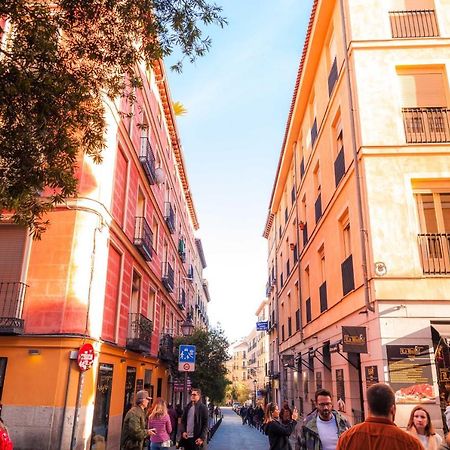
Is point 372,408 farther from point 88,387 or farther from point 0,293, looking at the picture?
point 0,293

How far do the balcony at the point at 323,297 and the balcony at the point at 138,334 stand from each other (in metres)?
6.48

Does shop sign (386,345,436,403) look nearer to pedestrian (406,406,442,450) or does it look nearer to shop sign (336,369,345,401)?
shop sign (336,369,345,401)

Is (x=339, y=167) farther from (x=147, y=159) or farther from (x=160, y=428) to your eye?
(x=160, y=428)

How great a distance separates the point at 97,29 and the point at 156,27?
1227 mm

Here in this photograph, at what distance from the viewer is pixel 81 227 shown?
38.9 ft

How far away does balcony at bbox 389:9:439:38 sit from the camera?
12641mm

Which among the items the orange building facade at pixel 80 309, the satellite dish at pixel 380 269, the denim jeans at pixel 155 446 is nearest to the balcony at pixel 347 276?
the satellite dish at pixel 380 269

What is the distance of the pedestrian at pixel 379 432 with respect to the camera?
9.91ft

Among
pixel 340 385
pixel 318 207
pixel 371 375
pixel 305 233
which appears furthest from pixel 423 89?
pixel 305 233

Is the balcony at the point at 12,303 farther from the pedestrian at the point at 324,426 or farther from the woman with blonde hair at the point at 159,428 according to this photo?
the pedestrian at the point at 324,426

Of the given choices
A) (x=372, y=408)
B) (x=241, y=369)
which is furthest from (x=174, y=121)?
(x=241, y=369)

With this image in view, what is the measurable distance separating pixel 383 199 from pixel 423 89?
11.4 ft

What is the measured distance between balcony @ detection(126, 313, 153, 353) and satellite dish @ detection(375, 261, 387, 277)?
8645 mm

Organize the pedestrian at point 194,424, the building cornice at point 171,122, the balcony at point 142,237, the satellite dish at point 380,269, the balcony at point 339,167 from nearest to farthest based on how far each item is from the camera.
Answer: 1. the pedestrian at point 194,424
2. the satellite dish at point 380,269
3. the balcony at point 339,167
4. the balcony at point 142,237
5. the building cornice at point 171,122
